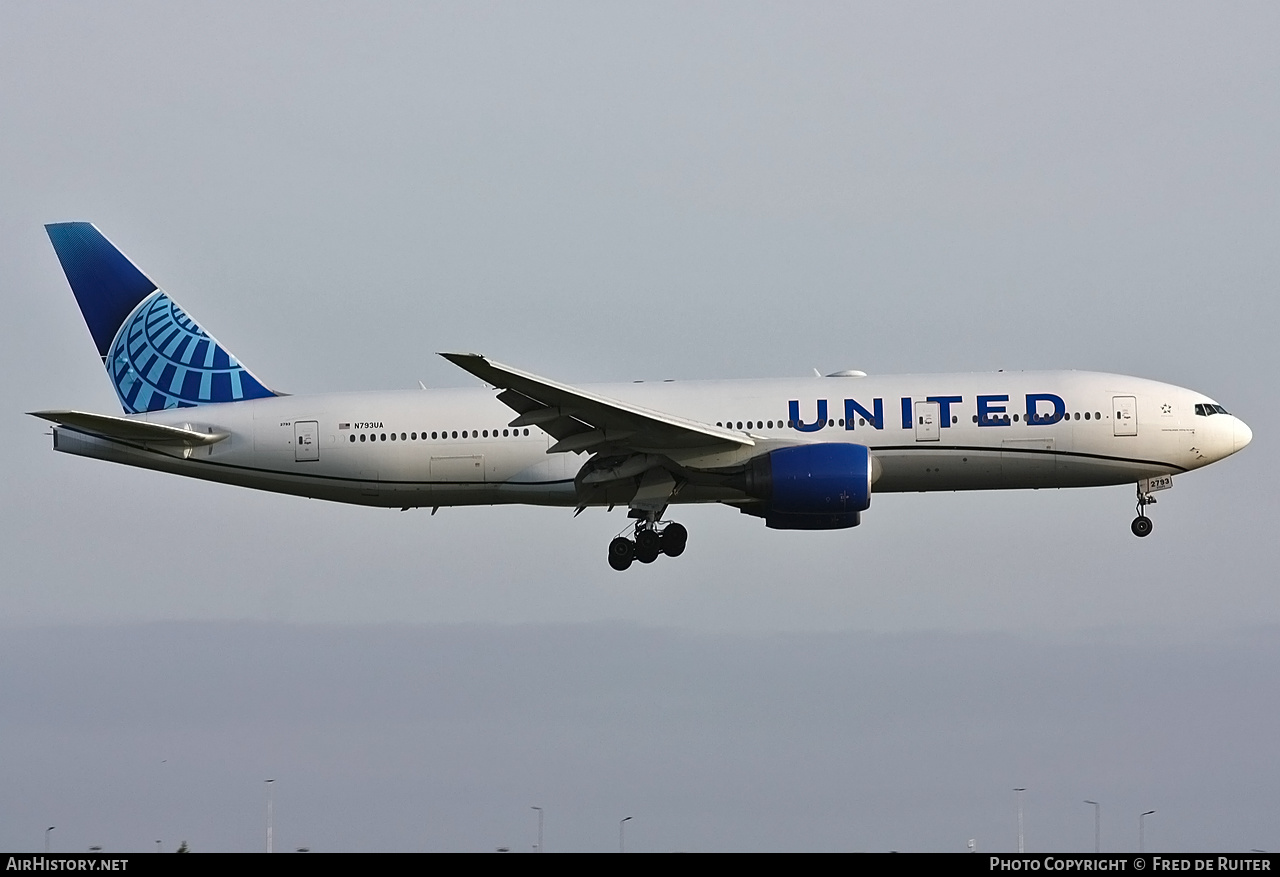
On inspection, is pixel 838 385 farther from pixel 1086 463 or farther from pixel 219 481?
pixel 219 481

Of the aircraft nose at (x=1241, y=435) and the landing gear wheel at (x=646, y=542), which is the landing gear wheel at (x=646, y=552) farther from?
the aircraft nose at (x=1241, y=435)

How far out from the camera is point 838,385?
128ft

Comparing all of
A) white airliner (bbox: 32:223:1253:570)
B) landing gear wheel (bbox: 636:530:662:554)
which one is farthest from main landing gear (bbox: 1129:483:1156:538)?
landing gear wheel (bbox: 636:530:662:554)

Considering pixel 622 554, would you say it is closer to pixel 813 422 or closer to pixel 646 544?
pixel 646 544

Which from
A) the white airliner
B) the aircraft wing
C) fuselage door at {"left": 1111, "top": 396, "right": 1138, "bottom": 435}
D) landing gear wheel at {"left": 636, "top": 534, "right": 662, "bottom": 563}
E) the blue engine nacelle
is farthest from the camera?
landing gear wheel at {"left": 636, "top": 534, "right": 662, "bottom": 563}

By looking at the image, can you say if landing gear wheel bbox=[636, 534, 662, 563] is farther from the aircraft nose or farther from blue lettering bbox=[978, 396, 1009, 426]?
the aircraft nose

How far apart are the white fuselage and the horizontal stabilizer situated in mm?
213

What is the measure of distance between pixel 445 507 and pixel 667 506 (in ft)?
17.2

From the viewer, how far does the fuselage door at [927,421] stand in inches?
1500

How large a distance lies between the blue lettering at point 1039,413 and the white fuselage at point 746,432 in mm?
22

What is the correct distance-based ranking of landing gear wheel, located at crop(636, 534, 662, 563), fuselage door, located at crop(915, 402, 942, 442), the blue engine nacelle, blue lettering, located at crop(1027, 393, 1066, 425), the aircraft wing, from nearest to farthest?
the aircraft wing < the blue engine nacelle < fuselage door, located at crop(915, 402, 942, 442) < blue lettering, located at crop(1027, 393, 1066, 425) < landing gear wheel, located at crop(636, 534, 662, 563)

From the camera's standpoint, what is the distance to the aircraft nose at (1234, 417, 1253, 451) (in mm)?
39719

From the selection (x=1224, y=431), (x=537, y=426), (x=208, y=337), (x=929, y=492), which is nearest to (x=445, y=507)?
(x=537, y=426)
